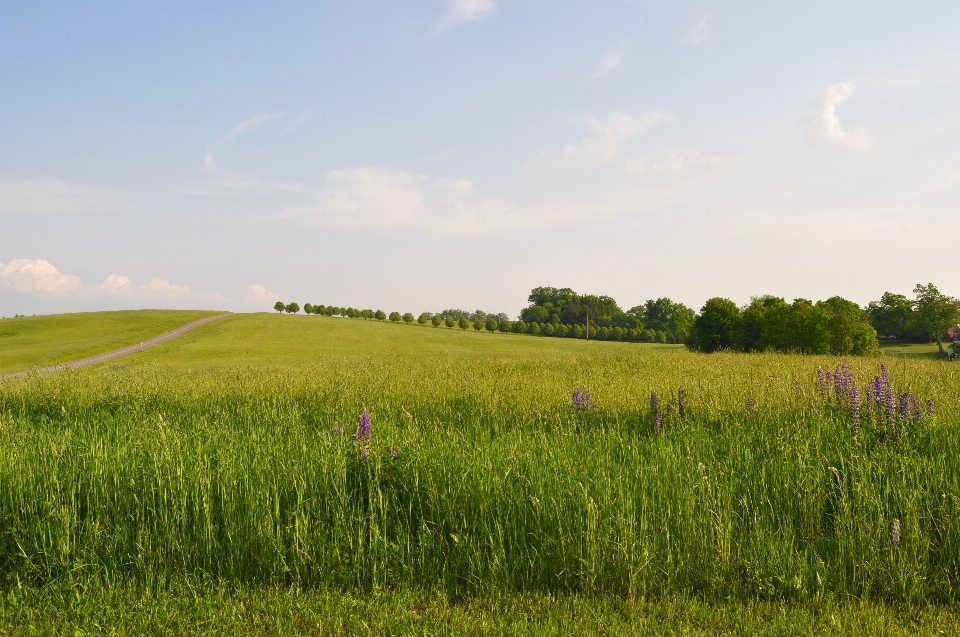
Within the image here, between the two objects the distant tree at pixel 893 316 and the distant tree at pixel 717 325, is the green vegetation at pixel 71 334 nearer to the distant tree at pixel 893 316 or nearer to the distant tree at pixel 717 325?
the distant tree at pixel 717 325

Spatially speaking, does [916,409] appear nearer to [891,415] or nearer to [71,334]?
[891,415]

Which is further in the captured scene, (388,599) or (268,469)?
(268,469)

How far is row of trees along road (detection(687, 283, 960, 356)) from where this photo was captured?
122 ft

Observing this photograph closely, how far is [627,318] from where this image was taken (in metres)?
104

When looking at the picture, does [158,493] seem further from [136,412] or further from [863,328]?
[863,328]

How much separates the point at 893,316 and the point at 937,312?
14.0 metres

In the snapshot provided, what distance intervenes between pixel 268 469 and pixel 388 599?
2044 mm

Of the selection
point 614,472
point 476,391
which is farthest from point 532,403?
point 614,472

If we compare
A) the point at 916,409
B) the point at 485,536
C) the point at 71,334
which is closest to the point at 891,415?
the point at 916,409

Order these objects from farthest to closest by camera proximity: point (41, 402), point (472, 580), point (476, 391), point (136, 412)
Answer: point (41, 402), point (476, 391), point (136, 412), point (472, 580)

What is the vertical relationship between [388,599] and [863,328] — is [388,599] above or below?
below

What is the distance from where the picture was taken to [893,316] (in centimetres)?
6191

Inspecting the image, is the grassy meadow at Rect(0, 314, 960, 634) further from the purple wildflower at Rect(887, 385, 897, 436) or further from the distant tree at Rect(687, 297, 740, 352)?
the distant tree at Rect(687, 297, 740, 352)

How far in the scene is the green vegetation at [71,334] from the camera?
4241 cm
